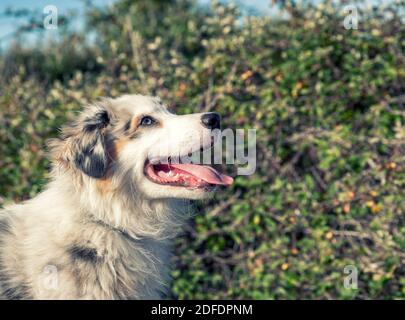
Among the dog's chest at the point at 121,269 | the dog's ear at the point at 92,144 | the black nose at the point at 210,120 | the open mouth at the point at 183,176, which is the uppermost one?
the black nose at the point at 210,120

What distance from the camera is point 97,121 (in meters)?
3.48

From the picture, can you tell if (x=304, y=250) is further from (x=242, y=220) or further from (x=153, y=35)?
(x=153, y=35)

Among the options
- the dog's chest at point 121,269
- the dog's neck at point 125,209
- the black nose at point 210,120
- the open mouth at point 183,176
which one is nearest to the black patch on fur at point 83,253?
the dog's chest at point 121,269

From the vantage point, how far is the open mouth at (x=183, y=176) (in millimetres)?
3410

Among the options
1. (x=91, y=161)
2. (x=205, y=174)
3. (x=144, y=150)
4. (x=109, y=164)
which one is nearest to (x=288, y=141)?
(x=205, y=174)

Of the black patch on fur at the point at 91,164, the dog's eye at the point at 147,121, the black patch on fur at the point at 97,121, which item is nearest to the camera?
the black patch on fur at the point at 91,164

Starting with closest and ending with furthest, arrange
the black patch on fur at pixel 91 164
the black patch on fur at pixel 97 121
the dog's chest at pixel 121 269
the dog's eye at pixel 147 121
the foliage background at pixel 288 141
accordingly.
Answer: the dog's chest at pixel 121 269 < the black patch on fur at pixel 91 164 < the black patch on fur at pixel 97 121 < the dog's eye at pixel 147 121 < the foliage background at pixel 288 141

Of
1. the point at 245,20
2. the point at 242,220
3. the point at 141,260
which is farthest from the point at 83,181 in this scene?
the point at 245,20

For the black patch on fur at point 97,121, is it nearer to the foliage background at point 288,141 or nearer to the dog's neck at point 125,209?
the dog's neck at point 125,209

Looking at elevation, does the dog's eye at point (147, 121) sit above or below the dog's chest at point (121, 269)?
above

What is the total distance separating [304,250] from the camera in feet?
16.4

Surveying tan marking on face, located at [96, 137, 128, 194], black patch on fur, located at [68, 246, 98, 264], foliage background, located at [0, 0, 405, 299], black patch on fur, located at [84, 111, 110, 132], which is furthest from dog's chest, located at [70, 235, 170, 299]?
foliage background, located at [0, 0, 405, 299]
